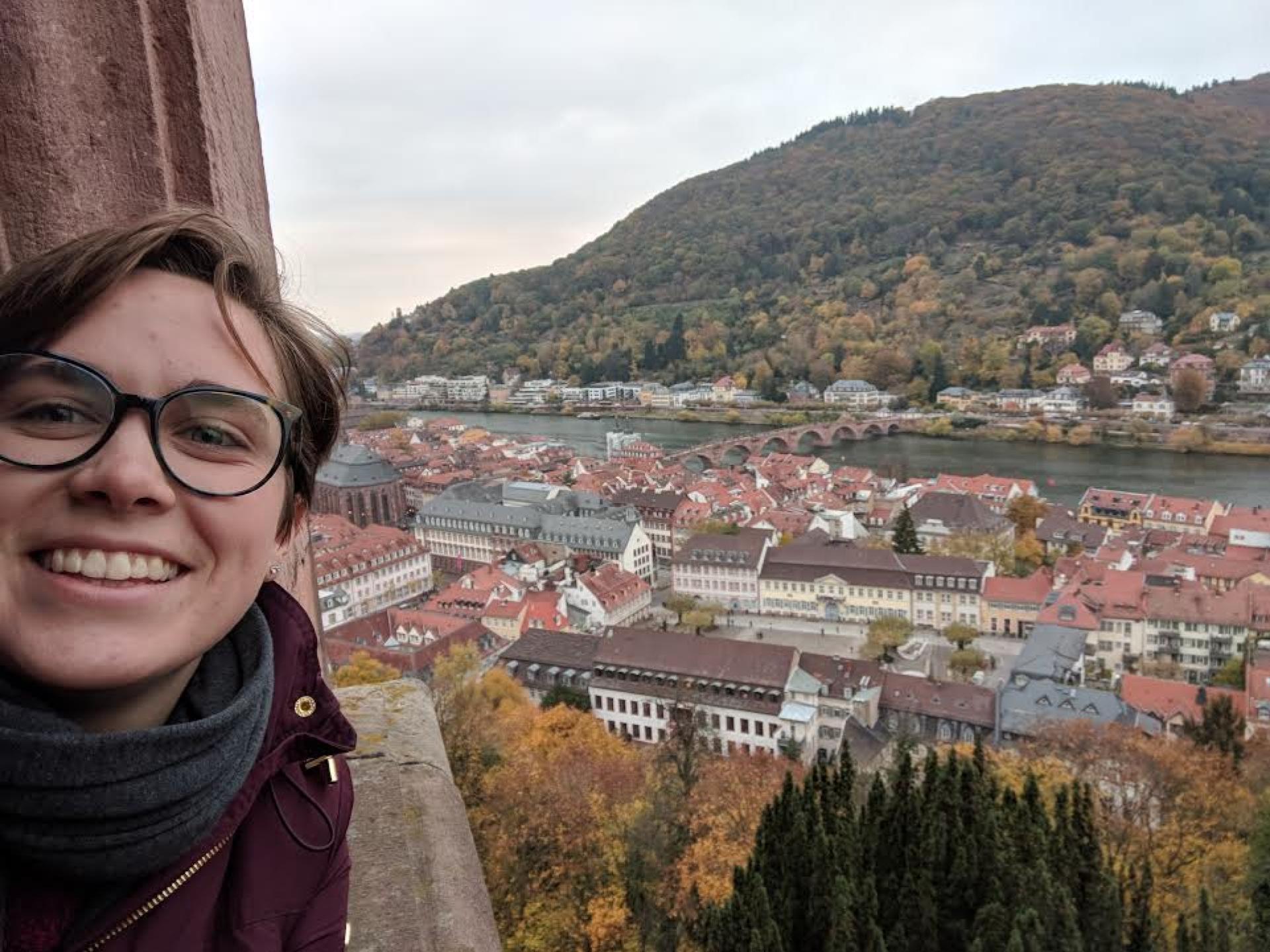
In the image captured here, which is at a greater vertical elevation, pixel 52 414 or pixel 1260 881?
pixel 52 414

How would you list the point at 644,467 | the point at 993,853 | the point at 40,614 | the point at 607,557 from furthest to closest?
the point at 644,467
the point at 607,557
the point at 993,853
the point at 40,614

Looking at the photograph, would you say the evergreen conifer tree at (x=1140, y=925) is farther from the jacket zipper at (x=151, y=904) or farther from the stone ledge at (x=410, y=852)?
the jacket zipper at (x=151, y=904)

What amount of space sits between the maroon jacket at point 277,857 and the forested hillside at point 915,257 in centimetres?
4997

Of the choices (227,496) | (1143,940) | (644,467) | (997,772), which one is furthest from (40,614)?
(644,467)

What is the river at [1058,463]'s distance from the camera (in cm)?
2764

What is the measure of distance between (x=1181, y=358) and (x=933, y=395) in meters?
12.1

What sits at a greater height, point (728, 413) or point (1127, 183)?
point (1127, 183)

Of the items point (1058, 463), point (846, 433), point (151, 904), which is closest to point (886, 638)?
point (151, 904)

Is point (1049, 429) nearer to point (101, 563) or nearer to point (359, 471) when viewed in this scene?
point (359, 471)

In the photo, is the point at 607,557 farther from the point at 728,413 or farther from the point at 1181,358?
the point at 1181,358

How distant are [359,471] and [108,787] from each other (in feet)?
95.6

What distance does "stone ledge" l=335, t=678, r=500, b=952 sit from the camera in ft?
3.59

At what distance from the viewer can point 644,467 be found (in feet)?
100

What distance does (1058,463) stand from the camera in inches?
1272
